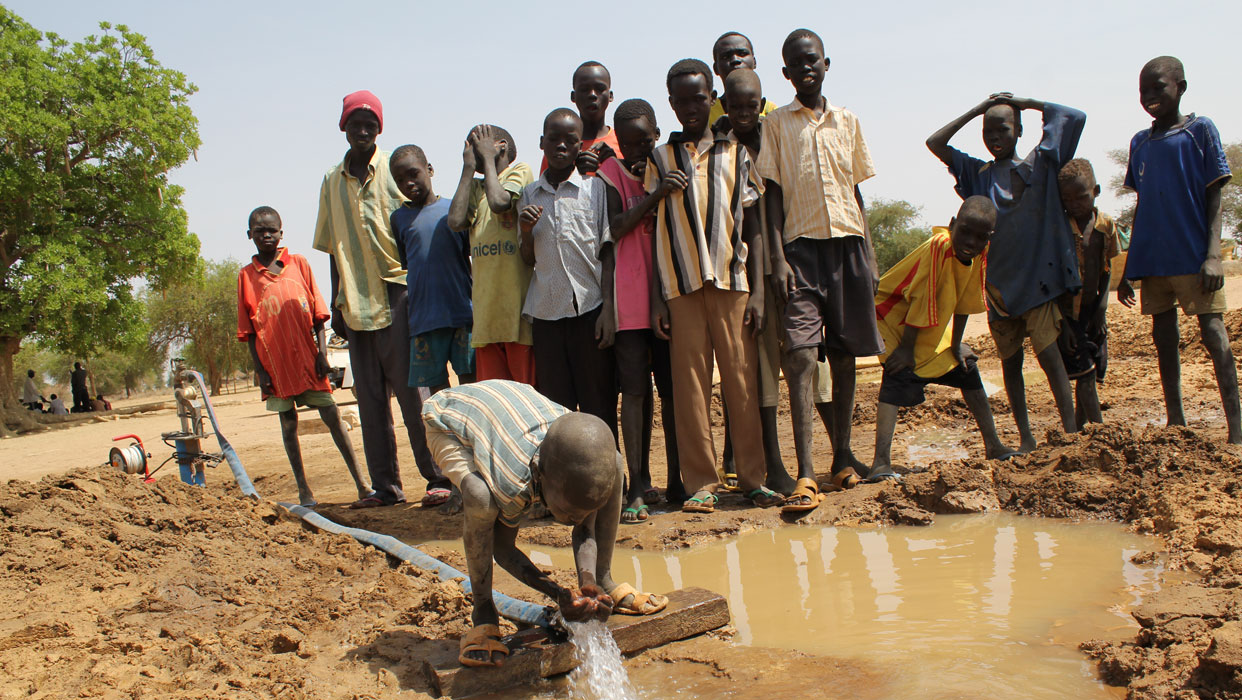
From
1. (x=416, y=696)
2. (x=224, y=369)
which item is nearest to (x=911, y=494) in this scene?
(x=416, y=696)

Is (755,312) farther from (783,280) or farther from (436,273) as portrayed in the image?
(436,273)

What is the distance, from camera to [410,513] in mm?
5449

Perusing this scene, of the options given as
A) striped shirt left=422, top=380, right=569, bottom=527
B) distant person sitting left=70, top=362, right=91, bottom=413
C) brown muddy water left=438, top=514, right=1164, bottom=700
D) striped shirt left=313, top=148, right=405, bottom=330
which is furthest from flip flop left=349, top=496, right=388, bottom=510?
distant person sitting left=70, top=362, right=91, bottom=413

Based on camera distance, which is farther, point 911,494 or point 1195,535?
point 911,494

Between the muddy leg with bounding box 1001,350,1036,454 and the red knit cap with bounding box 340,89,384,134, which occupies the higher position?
the red knit cap with bounding box 340,89,384,134

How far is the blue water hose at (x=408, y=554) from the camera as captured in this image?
126 inches

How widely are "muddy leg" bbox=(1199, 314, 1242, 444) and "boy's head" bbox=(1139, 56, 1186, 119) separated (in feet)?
3.80

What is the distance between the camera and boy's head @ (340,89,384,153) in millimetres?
5621

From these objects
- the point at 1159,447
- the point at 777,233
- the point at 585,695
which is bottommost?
the point at 585,695

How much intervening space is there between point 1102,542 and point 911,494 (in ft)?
3.20

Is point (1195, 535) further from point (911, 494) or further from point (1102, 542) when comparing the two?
point (911, 494)

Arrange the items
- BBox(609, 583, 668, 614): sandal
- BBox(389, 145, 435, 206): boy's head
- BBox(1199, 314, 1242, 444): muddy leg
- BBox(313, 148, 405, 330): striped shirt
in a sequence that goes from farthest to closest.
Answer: BBox(313, 148, 405, 330): striped shirt
BBox(389, 145, 435, 206): boy's head
BBox(1199, 314, 1242, 444): muddy leg
BBox(609, 583, 668, 614): sandal

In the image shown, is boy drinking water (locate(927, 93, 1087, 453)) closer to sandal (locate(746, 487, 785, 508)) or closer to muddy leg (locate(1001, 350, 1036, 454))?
muddy leg (locate(1001, 350, 1036, 454))

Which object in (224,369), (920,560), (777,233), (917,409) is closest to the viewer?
(920,560)
